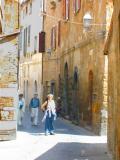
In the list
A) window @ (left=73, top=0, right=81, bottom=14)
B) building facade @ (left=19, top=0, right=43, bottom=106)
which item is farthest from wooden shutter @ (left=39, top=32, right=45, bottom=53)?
window @ (left=73, top=0, right=81, bottom=14)

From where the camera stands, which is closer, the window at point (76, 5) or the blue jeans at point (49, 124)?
the blue jeans at point (49, 124)

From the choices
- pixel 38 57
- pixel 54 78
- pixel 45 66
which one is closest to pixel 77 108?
pixel 54 78

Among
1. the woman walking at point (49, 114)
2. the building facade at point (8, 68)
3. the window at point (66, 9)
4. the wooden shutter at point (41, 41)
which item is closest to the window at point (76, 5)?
the window at point (66, 9)

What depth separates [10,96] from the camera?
18594 millimetres

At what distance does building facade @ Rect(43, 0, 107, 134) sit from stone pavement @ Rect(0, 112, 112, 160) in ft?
4.84

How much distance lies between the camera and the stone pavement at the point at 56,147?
13938mm

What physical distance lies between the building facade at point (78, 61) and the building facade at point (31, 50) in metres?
3.61

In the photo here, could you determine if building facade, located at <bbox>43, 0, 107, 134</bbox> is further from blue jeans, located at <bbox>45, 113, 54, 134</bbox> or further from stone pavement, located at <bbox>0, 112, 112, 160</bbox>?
blue jeans, located at <bbox>45, 113, 54, 134</bbox>

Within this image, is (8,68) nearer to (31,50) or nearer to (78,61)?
(78,61)

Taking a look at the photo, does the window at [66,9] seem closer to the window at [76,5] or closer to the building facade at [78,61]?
the building facade at [78,61]

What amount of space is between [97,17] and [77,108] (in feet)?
18.8

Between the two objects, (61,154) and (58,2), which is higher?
(58,2)

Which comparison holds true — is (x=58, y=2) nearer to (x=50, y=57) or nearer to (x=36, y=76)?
(x=50, y=57)

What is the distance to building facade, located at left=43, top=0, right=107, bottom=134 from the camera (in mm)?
20688
